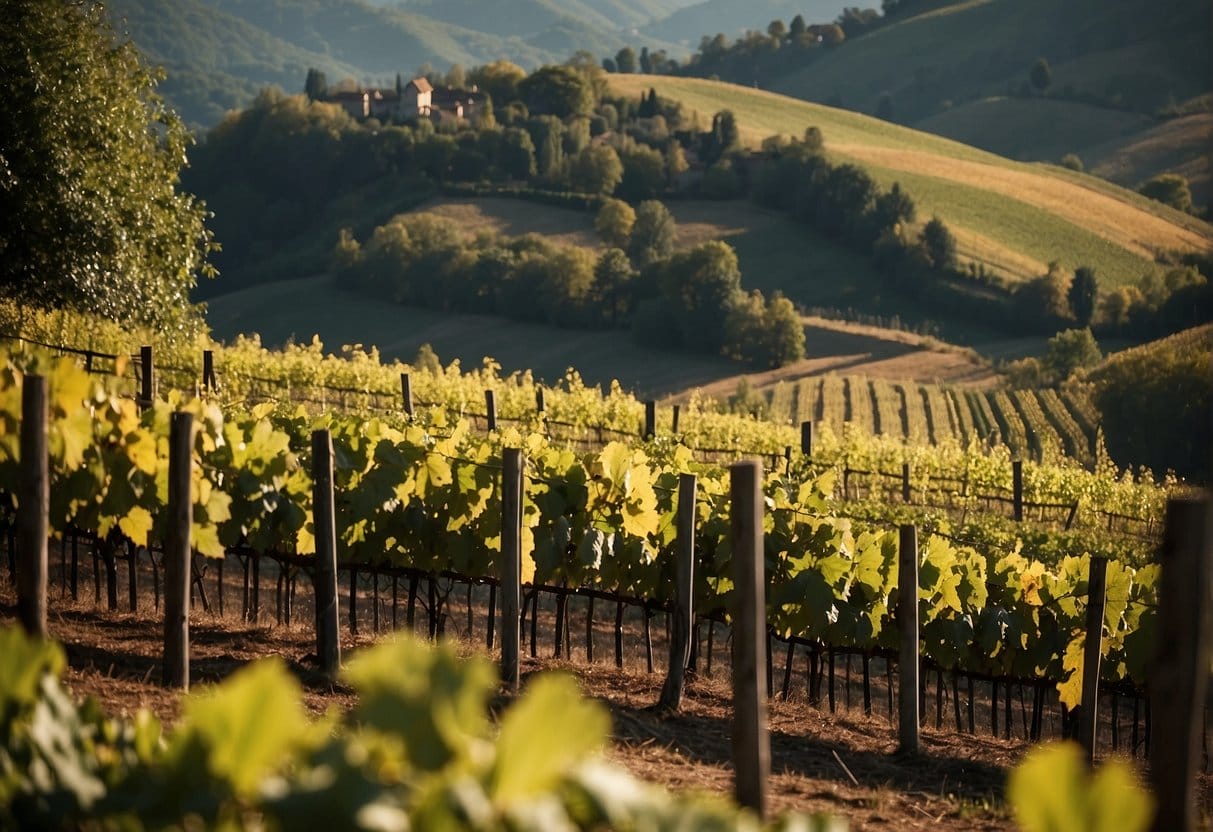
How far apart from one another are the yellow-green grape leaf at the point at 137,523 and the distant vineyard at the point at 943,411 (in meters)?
44.6

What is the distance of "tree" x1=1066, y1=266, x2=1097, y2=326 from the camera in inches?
3014

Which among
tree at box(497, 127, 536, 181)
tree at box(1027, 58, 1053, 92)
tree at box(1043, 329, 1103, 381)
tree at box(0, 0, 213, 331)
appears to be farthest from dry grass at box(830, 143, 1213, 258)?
tree at box(0, 0, 213, 331)

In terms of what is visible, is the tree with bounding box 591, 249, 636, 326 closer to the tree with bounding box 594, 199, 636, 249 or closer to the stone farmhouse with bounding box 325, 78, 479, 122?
the tree with bounding box 594, 199, 636, 249

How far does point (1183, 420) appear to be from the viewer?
4897cm

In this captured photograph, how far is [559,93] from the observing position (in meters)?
109

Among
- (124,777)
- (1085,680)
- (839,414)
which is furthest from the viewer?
(839,414)

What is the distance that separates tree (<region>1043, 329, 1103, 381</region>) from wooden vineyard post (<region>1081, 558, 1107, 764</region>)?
192ft

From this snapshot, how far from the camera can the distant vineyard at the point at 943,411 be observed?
52.0 metres

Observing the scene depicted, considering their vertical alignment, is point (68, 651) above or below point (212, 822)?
below

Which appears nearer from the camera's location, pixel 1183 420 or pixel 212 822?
pixel 212 822

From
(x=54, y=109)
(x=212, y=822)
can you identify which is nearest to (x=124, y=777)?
(x=212, y=822)

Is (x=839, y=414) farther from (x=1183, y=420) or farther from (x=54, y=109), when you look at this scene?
(x=54, y=109)

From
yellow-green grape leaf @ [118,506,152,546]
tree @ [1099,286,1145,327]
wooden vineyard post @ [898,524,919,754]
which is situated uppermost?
tree @ [1099,286,1145,327]

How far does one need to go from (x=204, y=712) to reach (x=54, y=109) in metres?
18.7
